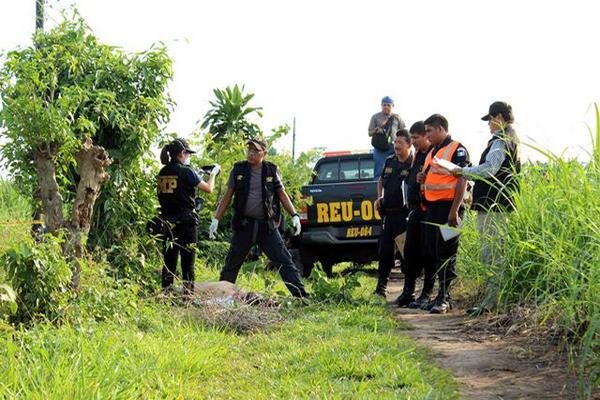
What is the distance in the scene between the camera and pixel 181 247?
8.32 meters

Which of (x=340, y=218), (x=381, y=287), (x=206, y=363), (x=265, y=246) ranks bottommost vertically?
(x=206, y=363)

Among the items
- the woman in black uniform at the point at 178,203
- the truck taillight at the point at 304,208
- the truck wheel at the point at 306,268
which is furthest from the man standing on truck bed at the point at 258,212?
the truck wheel at the point at 306,268

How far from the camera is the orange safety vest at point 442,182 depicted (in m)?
7.92

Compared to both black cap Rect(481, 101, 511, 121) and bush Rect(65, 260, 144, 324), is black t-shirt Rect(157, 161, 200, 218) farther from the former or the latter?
black cap Rect(481, 101, 511, 121)

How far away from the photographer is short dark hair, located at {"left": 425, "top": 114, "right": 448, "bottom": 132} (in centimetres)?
812

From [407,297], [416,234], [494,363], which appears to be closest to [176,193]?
[416,234]

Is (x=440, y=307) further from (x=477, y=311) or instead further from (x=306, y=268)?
(x=306, y=268)

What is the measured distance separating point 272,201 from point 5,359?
4.53 m

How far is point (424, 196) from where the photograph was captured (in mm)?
8227

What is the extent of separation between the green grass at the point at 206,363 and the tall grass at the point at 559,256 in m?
0.80

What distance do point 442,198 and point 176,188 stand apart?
261cm

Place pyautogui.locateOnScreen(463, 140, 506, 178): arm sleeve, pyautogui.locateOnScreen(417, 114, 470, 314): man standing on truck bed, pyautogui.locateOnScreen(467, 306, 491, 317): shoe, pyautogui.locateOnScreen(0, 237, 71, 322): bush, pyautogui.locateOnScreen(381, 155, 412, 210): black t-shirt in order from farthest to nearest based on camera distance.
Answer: pyautogui.locateOnScreen(381, 155, 412, 210): black t-shirt < pyautogui.locateOnScreen(417, 114, 470, 314): man standing on truck bed < pyautogui.locateOnScreen(463, 140, 506, 178): arm sleeve < pyautogui.locateOnScreen(467, 306, 491, 317): shoe < pyautogui.locateOnScreen(0, 237, 71, 322): bush

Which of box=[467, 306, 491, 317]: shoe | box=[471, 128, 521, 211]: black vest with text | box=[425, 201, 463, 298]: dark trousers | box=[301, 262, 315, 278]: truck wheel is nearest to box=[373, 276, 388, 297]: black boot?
box=[425, 201, 463, 298]: dark trousers

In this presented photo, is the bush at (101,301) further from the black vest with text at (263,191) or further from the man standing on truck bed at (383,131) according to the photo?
the man standing on truck bed at (383,131)
